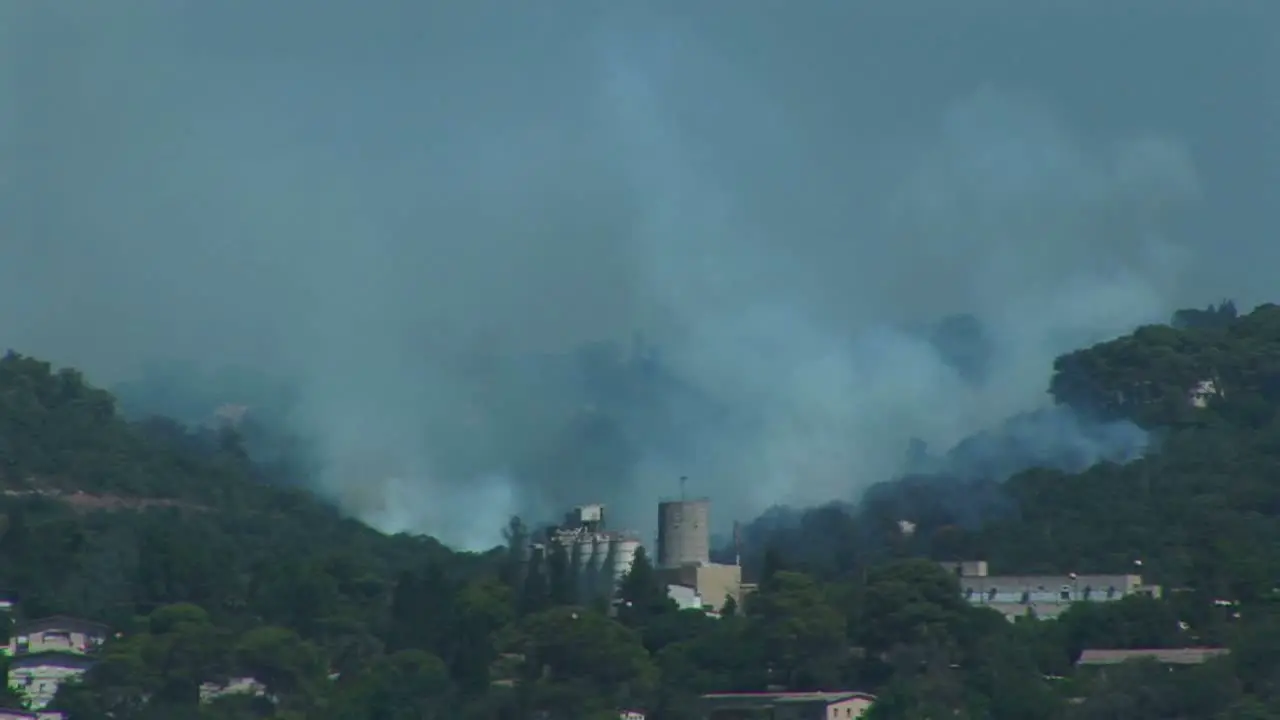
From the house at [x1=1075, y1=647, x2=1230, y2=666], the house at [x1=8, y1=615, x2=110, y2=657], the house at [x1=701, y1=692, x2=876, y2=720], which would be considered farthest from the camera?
the house at [x1=8, y1=615, x2=110, y2=657]

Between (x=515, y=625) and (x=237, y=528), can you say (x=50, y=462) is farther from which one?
(x=515, y=625)

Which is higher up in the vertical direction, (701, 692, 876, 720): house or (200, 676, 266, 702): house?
(200, 676, 266, 702): house

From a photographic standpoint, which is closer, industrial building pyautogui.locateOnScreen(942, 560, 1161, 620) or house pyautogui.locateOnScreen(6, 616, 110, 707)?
house pyautogui.locateOnScreen(6, 616, 110, 707)

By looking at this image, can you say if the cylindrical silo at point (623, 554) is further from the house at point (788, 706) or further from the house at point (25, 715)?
the house at point (25, 715)

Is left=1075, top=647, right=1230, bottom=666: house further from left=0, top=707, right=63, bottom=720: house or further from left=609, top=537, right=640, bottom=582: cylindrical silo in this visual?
left=0, top=707, right=63, bottom=720: house

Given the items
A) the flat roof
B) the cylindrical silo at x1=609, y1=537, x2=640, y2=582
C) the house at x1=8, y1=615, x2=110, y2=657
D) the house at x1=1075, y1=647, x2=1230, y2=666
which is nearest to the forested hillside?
the house at x1=1075, y1=647, x2=1230, y2=666

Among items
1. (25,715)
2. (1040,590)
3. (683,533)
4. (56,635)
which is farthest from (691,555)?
(25,715)
